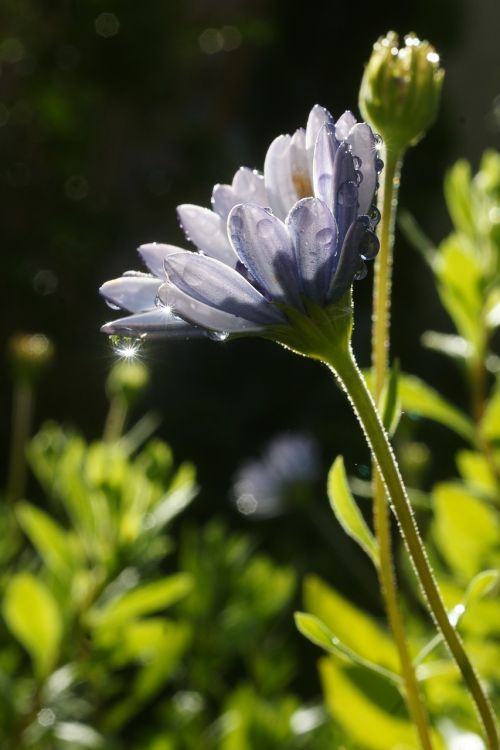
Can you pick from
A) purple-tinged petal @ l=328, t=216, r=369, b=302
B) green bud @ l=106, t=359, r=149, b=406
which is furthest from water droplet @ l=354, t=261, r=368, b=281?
green bud @ l=106, t=359, r=149, b=406

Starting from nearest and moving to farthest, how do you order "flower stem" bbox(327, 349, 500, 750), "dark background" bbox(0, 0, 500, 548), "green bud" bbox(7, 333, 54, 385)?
1. "flower stem" bbox(327, 349, 500, 750)
2. "green bud" bbox(7, 333, 54, 385)
3. "dark background" bbox(0, 0, 500, 548)

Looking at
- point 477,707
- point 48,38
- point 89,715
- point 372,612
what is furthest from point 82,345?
point 477,707

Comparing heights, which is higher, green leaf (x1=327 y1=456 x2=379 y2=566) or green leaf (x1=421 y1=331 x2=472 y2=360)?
green leaf (x1=421 y1=331 x2=472 y2=360)

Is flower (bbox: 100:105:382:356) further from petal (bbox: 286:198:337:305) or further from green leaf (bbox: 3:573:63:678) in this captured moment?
green leaf (bbox: 3:573:63:678)

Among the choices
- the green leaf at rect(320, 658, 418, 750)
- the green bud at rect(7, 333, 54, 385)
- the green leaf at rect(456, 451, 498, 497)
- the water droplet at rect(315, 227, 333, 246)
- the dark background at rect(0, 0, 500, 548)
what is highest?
the dark background at rect(0, 0, 500, 548)

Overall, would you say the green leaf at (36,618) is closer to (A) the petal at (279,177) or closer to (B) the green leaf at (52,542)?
(B) the green leaf at (52,542)

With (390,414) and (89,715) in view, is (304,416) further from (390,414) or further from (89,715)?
(390,414)
